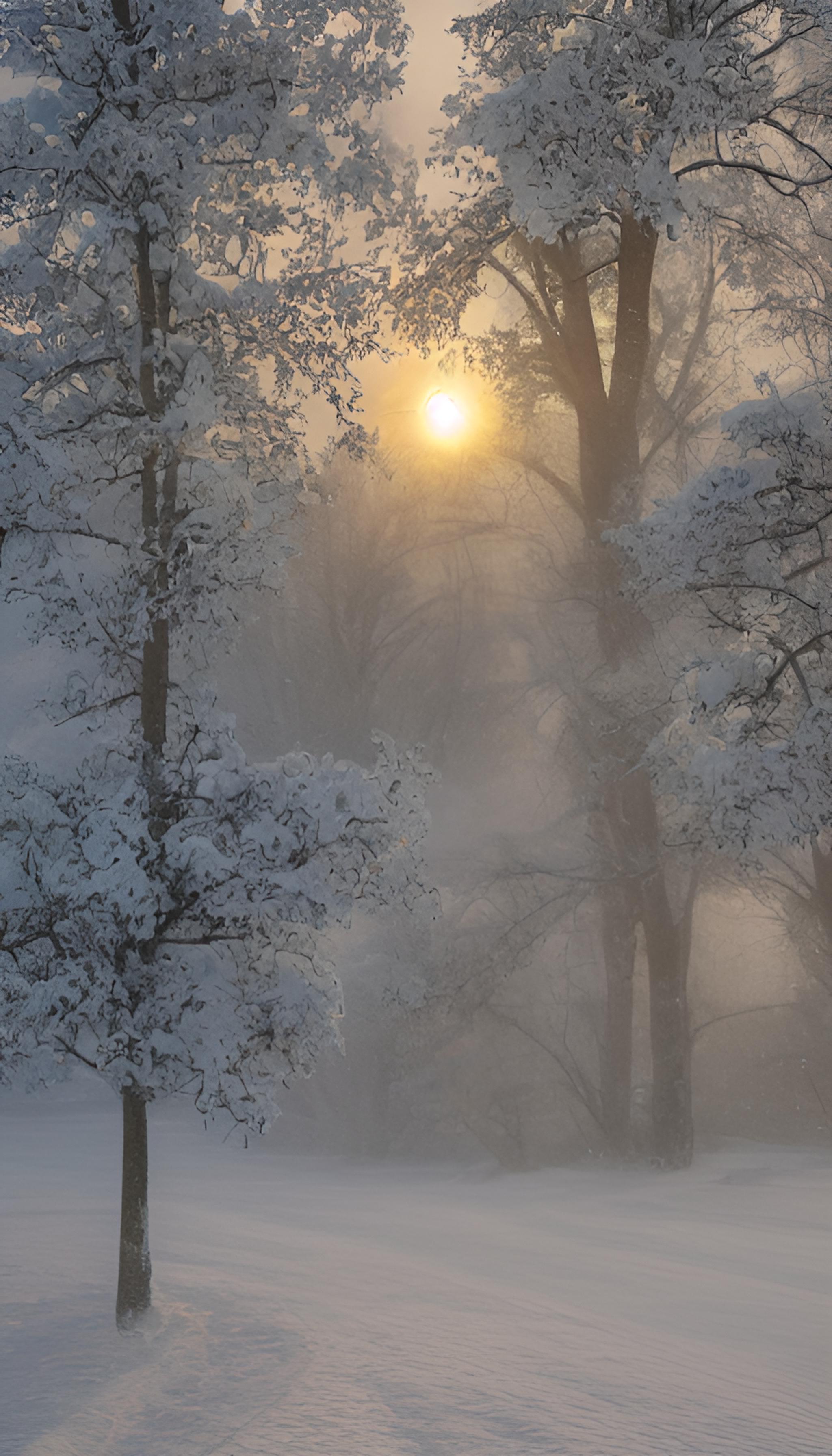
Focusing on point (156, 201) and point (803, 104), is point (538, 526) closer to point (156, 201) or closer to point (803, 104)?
point (803, 104)

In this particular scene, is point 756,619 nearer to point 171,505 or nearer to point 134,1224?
point 171,505

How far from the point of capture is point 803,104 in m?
12.3

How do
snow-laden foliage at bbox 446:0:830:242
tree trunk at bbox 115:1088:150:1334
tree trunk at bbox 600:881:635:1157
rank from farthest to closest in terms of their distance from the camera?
tree trunk at bbox 600:881:635:1157, snow-laden foliage at bbox 446:0:830:242, tree trunk at bbox 115:1088:150:1334

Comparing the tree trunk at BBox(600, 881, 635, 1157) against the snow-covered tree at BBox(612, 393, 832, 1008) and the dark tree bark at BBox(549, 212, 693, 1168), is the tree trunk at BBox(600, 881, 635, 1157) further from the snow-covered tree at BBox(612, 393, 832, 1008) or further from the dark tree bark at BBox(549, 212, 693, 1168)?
the snow-covered tree at BBox(612, 393, 832, 1008)

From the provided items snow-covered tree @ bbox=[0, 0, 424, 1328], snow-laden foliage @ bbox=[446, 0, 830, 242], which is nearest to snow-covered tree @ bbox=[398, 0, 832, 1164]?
snow-laden foliage @ bbox=[446, 0, 830, 242]

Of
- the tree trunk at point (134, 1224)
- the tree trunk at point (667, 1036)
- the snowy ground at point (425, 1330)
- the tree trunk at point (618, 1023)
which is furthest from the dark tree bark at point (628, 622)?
the tree trunk at point (134, 1224)

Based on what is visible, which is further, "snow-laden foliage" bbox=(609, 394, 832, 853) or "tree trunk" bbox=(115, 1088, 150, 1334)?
"snow-laden foliage" bbox=(609, 394, 832, 853)

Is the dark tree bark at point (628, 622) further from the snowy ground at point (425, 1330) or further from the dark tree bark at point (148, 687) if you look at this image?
the dark tree bark at point (148, 687)

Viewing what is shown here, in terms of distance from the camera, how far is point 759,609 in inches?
424

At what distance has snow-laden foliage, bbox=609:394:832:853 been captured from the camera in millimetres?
9578

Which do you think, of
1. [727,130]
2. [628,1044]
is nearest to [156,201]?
[727,130]

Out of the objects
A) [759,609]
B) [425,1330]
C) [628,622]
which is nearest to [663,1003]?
[628,622]

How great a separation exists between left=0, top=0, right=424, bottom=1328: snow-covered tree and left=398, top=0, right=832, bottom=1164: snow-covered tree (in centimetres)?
327

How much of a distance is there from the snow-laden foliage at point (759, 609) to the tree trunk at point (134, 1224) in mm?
5177
